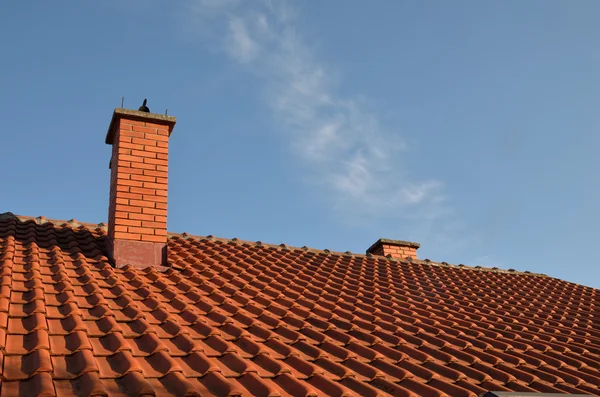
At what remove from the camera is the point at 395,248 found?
32.0ft

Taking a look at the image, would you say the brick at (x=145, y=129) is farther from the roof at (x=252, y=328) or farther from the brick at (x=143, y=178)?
the roof at (x=252, y=328)

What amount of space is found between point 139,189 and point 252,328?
7.88 ft

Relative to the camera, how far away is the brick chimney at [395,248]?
9.68 meters

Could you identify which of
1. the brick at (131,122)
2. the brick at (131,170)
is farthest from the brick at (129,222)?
the brick at (131,122)

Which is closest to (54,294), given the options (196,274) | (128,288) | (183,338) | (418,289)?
(128,288)

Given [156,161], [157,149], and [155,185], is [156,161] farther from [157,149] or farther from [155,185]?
[155,185]

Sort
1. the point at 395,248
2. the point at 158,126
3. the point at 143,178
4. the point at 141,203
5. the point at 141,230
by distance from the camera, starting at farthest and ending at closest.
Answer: the point at 395,248
the point at 158,126
the point at 143,178
the point at 141,203
the point at 141,230

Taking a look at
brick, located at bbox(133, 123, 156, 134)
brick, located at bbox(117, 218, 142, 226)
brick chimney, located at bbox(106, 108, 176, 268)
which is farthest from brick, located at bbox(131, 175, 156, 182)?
brick, located at bbox(133, 123, 156, 134)

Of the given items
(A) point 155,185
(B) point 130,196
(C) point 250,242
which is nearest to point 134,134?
(A) point 155,185

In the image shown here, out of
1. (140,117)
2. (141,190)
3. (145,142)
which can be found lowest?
(141,190)

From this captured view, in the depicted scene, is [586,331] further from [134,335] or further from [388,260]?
[134,335]

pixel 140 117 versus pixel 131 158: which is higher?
pixel 140 117

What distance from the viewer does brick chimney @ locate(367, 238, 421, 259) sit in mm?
9680

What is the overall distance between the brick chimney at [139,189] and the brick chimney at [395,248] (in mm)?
4637
